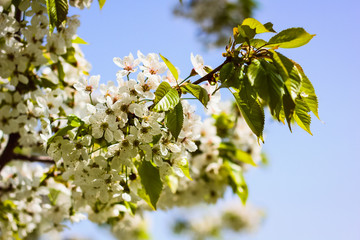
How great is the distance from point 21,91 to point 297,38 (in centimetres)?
154

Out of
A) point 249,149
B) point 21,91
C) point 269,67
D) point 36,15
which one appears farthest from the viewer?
point 249,149

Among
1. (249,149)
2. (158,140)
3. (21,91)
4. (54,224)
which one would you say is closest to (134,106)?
(158,140)

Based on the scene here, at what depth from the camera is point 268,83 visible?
1.09m

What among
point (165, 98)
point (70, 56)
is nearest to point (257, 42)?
point (165, 98)

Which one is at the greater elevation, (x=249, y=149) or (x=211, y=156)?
(x=249, y=149)

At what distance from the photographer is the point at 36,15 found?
173 cm

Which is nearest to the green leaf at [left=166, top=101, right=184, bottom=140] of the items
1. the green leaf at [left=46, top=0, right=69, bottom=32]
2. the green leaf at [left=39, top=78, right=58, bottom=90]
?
the green leaf at [left=46, top=0, right=69, bottom=32]

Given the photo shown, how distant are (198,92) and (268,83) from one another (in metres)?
0.26

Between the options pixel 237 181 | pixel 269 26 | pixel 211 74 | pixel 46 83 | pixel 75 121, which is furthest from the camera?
pixel 237 181

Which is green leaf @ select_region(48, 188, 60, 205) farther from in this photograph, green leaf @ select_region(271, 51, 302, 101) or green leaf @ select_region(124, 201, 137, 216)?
green leaf @ select_region(271, 51, 302, 101)

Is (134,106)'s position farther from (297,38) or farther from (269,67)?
(297,38)

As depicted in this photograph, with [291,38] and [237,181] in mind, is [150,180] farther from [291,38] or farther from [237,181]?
[237,181]

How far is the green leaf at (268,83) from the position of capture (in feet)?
3.51

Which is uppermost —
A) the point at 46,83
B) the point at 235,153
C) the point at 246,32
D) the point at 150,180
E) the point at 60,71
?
the point at 235,153
